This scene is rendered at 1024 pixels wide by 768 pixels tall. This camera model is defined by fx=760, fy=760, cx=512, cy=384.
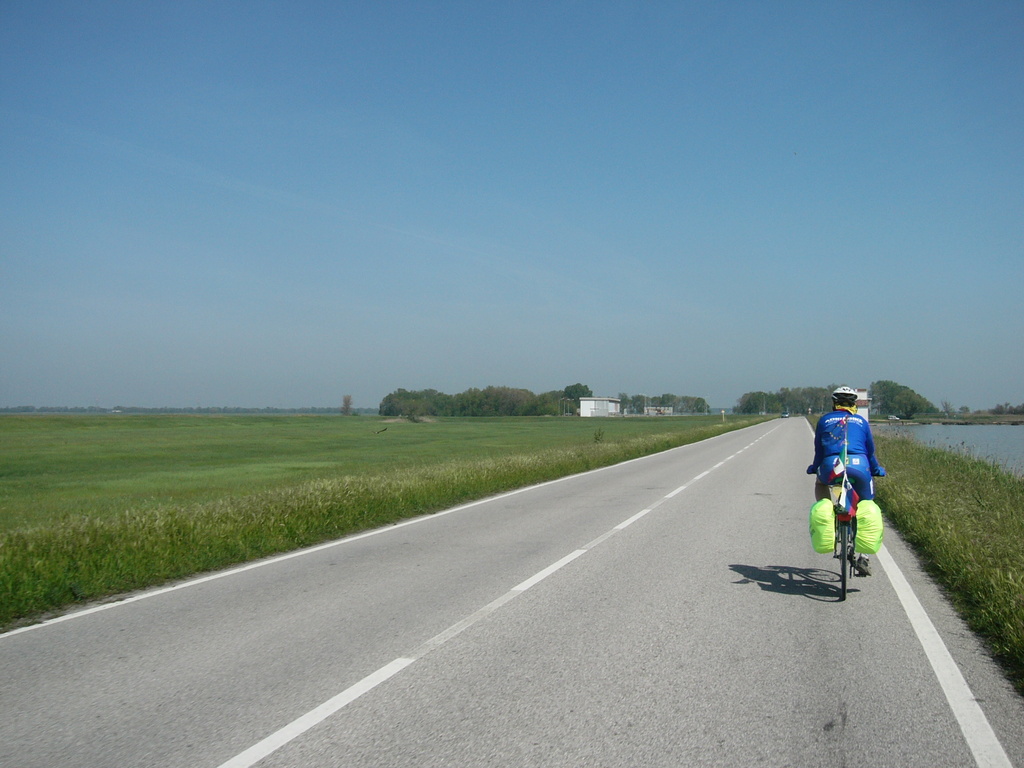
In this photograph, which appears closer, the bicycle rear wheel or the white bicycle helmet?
the bicycle rear wheel

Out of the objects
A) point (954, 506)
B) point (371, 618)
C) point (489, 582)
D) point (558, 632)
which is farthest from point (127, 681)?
point (954, 506)

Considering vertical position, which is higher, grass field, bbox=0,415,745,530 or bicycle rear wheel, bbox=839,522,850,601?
bicycle rear wheel, bbox=839,522,850,601

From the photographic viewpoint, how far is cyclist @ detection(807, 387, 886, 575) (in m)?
7.56

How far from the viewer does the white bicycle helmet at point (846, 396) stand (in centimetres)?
793

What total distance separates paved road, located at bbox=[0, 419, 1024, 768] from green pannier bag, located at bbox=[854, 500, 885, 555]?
21.9 inches

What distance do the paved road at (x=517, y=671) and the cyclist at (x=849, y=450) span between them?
1132mm

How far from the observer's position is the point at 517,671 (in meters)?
5.26

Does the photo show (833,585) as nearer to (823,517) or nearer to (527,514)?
(823,517)

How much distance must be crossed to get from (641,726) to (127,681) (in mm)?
3521

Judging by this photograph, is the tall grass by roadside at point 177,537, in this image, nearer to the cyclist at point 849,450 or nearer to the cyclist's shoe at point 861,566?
the cyclist at point 849,450

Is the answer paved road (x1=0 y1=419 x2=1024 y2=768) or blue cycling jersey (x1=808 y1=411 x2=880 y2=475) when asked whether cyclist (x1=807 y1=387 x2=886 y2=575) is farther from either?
paved road (x1=0 y1=419 x2=1024 y2=768)

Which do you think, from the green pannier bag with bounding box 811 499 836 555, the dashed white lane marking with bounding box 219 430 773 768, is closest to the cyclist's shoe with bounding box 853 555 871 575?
the green pannier bag with bounding box 811 499 836 555

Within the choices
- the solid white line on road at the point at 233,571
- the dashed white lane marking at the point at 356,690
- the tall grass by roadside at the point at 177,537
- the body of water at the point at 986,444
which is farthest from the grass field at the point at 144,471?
the body of water at the point at 986,444

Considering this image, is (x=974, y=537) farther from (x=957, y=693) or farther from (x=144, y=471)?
(x=144, y=471)
